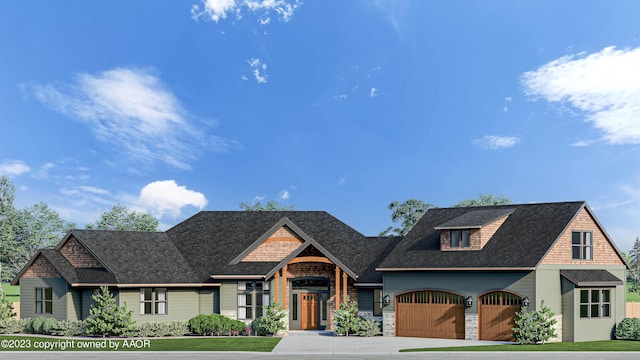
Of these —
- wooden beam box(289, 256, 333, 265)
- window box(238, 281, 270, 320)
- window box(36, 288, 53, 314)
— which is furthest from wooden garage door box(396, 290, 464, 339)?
window box(36, 288, 53, 314)

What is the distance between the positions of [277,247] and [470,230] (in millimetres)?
11298

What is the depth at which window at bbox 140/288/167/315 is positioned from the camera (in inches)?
1694

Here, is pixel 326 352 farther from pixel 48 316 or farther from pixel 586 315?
pixel 48 316

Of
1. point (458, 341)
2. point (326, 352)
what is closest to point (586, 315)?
point (458, 341)

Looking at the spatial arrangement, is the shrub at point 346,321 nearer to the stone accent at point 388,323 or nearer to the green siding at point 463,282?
the stone accent at point 388,323

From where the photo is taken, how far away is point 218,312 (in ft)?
147

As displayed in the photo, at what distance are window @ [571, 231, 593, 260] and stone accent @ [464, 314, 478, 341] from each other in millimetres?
5889

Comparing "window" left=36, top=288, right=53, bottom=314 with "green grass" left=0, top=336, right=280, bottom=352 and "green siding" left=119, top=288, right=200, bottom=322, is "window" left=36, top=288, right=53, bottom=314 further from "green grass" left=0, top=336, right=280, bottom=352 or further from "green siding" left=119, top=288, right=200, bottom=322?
"green siding" left=119, top=288, right=200, bottom=322

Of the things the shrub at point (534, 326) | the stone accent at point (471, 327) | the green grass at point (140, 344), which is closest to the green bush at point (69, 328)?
the green grass at point (140, 344)

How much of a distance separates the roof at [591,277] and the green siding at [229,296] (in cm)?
1760

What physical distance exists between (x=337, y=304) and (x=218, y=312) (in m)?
6.96

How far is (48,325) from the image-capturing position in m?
42.2

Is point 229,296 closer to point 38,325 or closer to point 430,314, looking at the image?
point 38,325

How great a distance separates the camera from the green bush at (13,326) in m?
43.4
